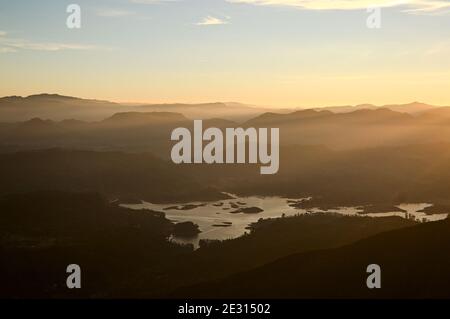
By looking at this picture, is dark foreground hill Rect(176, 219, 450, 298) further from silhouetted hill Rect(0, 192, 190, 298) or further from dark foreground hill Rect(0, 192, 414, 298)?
→ silhouetted hill Rect(0, 192, 190, 298)

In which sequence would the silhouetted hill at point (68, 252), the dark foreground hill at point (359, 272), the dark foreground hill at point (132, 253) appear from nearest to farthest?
1. the dark foreground hill at point (359, 272)
2. the dark foreground hill at point (132, 253)
3. the silhouetted hill at point (68, 252)

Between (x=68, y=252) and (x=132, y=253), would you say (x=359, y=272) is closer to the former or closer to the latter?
(x=132, y=253)

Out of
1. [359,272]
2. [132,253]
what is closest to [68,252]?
[132,253]

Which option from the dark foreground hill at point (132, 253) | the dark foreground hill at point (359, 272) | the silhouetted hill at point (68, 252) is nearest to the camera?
the dark foreground hill at point (359, 272)

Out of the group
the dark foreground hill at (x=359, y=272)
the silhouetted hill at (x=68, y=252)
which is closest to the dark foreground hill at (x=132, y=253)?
the silhouetted hill at (x=68, y=252)

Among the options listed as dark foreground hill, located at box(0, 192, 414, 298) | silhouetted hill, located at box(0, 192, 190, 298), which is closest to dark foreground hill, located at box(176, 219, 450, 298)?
dark foreground hill, located at box(0, 192, 414, 298)

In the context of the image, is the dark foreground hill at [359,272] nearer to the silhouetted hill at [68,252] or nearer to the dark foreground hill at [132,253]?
the dark foreground hill at [132,253]

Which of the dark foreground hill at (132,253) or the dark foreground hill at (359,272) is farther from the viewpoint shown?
the dark foreground hill at (132,253)
